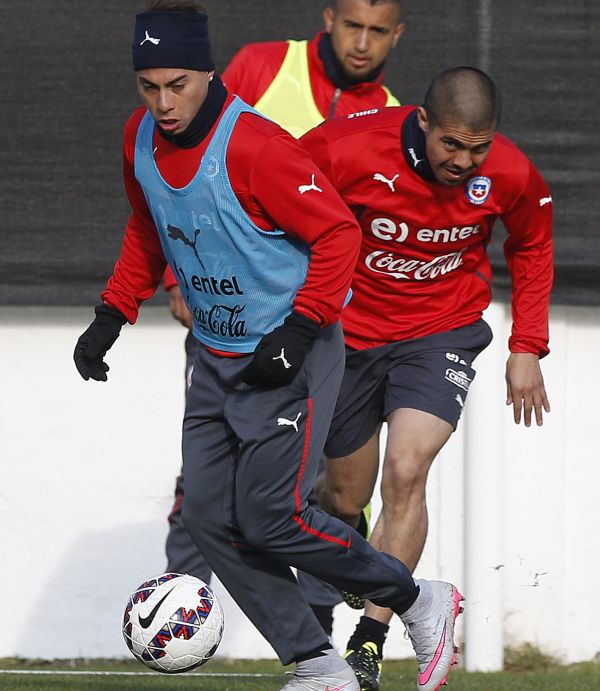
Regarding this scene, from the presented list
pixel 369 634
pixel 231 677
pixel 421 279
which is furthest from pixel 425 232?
pixel 231 677

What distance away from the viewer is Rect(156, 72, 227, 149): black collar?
4133mm

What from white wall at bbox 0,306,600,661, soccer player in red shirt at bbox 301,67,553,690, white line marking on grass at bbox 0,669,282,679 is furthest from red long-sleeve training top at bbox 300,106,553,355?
white line marking on grass at bbox 0,669,282,679

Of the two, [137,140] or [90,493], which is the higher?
[137,140]

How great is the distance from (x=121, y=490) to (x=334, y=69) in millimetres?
2334

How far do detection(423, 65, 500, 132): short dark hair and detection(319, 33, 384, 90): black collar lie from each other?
1.11 metres

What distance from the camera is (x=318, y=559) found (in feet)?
13.8

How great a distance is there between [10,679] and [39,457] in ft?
4.44

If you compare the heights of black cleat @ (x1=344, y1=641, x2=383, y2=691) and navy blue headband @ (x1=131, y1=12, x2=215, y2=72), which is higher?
navy blue headband @ (x1=131, y1=12, x2=215, y2=72)

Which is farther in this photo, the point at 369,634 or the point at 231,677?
the point at 231,677

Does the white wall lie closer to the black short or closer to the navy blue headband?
the black short

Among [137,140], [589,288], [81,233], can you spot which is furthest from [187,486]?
[589,288]

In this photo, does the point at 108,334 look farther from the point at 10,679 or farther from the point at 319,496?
the point at 10,679

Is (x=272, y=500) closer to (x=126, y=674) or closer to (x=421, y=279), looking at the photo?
(x=421, y=279)

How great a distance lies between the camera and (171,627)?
440 centimetres
